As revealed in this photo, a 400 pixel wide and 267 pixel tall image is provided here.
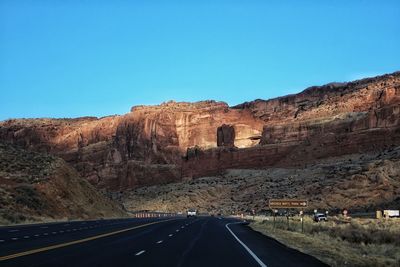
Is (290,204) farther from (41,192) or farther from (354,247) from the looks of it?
(41,192)

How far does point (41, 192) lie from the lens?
57.2 meters

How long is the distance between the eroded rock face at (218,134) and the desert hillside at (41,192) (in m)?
61.4

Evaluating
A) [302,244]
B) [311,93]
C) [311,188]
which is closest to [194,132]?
[311,93]

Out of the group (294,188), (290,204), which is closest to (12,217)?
(290,204)

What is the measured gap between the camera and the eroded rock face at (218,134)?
120 m

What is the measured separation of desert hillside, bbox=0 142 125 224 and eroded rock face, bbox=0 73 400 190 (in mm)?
61444

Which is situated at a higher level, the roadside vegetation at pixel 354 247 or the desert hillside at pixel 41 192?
the desert hillside at pixel 41 192

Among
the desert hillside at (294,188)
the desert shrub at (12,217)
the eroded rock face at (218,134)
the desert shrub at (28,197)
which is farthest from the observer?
the eroded rock face at (218,134)

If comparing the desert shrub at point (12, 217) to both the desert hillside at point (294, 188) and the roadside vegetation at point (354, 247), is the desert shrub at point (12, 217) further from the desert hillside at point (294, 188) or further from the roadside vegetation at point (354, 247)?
the desert hillside at point (294, 188)

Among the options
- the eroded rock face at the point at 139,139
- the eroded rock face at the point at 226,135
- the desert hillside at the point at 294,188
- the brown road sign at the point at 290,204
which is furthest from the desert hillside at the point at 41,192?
the eroded rock face at the point at 226,135

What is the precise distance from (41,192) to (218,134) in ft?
381

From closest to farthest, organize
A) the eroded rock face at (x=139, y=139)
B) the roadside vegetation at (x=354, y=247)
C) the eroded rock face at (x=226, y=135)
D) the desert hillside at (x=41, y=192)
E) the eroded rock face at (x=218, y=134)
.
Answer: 1. the roadside vegetation at (x=354, y=247)
2. the desert hillside at (x=41, y=192)
3. the eroded rock face at (x=218, y=134)
4. the eroded rock face at (x=139, y=139)
5. the eroded rock face at (x=226, y=135)

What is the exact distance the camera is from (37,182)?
2318 inches

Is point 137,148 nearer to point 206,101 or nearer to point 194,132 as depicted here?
point 194,132
